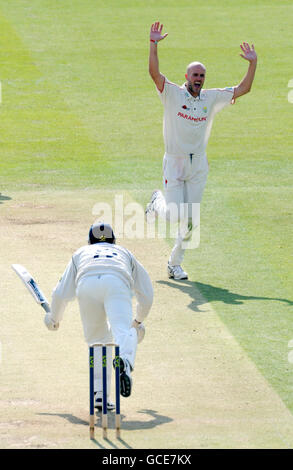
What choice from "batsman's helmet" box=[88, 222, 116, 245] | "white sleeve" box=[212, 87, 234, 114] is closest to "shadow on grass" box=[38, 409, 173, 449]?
"batsman's helmet" box=[88, 222, 116, 245]

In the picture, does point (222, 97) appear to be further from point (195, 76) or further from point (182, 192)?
point (182, 192)

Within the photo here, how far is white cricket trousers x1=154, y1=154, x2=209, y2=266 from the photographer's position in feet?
38.8

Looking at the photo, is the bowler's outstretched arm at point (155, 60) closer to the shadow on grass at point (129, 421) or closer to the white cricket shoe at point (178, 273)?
the white cricket shoe at point (178, 273)

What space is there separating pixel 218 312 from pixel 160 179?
20.3 feet

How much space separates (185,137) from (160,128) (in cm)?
882

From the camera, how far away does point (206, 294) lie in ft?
37.0

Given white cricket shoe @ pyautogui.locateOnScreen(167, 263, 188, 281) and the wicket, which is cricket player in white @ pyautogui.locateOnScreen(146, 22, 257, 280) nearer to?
white cricket shoe @ pyautogui.locateOnScreen(167, 263, 188, 281)

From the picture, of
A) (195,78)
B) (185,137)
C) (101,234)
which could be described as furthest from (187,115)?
(101,234)

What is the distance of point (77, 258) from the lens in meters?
8.15

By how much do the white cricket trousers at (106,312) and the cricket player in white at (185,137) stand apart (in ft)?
12.7

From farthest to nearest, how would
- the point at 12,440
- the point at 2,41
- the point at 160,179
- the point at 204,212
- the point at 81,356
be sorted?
the point at 2,41
the point at 160,179
the point at 204,212
the point at 81,356
the point at 12,440

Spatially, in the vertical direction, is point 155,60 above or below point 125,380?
above

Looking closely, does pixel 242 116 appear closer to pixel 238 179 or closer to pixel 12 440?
pixel 238 179

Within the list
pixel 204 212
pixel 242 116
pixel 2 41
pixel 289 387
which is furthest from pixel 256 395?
pixel 2 41
